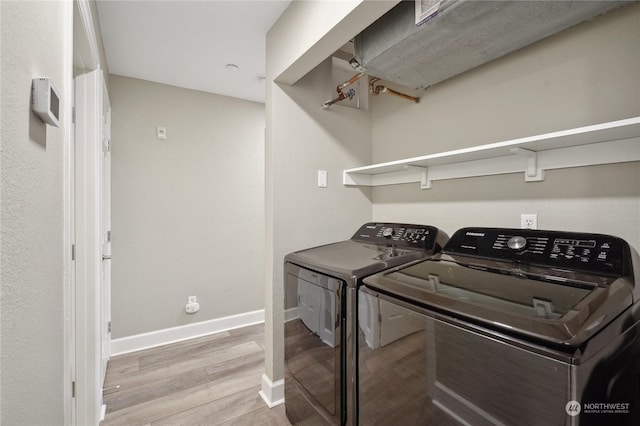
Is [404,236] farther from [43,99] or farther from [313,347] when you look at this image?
[43,99]

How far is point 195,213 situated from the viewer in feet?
9.71

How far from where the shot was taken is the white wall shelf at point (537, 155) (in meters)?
1.07

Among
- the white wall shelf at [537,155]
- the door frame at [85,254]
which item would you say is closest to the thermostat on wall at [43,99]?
the door frame at [85,254]

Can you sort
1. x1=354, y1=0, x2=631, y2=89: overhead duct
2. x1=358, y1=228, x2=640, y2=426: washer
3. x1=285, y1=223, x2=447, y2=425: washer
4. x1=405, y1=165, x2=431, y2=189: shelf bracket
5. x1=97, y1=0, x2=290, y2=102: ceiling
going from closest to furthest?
x1=358, y1=228, x2=640, y2=426: washer
x1=354, y1=0, x2=631, y2=89: overhead duct
x1=285, y1=223, x2=447, y2=425: washer
x1=97, y1=0, x2=290, y2=102: ceiling
x1=405, y1=165, x2=431, y2=189: shelf bracket

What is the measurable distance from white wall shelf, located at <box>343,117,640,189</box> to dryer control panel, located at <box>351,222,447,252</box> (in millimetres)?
358

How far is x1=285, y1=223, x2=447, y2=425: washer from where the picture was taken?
49.3 inches

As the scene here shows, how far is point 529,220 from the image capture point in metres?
1.41

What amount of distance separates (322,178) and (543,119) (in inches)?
49.8

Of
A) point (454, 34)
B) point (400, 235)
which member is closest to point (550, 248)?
point (400, 235)

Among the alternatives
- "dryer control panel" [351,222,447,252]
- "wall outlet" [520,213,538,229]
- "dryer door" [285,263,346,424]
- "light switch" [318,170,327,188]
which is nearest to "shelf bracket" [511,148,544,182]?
"wall outlet" [520,213,538,229]

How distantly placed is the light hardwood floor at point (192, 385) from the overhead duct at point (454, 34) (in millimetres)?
2178

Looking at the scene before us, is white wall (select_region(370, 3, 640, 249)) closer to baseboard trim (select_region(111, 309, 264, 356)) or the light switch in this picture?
the light switch

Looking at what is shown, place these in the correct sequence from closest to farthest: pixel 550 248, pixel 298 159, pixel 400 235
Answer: pixel 550 248 < pixel 400 235 < pixel 298 159

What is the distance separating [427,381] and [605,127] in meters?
1.01
